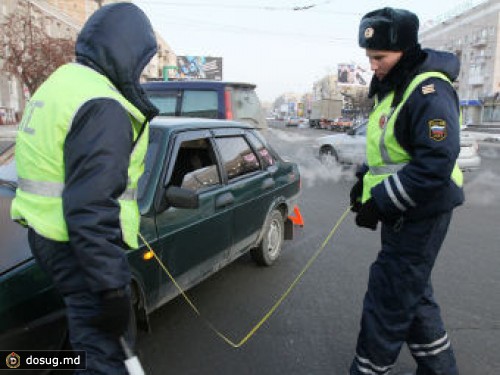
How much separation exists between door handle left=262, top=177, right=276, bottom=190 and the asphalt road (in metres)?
0.91

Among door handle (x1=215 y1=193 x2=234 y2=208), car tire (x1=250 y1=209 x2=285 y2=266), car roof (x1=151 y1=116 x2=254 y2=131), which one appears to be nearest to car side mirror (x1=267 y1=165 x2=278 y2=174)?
car tire (x1=250 y1=209 x2=285 y2=266)

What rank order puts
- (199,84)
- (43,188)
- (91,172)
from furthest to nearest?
(199,84)
(43,188)
(91,172)

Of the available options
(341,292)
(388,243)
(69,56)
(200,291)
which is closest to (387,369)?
(388,243)

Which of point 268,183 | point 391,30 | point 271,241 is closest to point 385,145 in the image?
point 391,30

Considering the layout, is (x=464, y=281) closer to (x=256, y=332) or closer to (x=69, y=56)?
(x=256, y=332)

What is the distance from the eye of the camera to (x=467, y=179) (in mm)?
11977

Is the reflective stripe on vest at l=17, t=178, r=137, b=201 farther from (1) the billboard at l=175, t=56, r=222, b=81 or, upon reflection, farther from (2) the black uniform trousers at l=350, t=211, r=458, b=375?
(1) the billboard at l=175, t=56, r=222, b=81

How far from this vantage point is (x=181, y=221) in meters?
3.26

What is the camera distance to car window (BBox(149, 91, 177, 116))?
9.07m

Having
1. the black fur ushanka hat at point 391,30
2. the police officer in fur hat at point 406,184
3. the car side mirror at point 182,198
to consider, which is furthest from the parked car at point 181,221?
the black fur ushanka hat at point 391,30

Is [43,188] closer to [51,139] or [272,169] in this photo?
[51,139]

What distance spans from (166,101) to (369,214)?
7.34m

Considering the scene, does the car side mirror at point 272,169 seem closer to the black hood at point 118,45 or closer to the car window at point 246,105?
the black hood at point 118,45

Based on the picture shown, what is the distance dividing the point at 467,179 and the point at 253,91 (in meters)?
6.31
